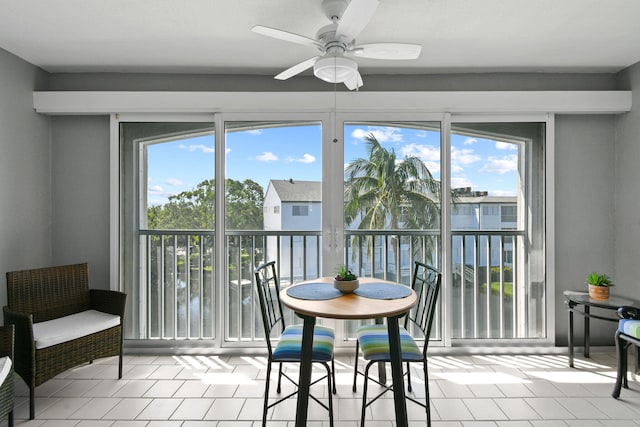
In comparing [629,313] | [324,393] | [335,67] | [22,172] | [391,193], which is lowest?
[324,393]

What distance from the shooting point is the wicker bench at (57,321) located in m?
2.36

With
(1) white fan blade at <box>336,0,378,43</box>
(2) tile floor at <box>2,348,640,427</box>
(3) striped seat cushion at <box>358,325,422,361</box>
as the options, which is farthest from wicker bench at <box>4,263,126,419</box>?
(1) white fan blade at <box>336,0,378,43</box>

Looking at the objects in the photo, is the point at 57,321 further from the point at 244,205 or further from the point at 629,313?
the point at 629,313

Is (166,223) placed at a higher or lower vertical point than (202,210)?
lower

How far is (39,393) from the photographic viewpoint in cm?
262

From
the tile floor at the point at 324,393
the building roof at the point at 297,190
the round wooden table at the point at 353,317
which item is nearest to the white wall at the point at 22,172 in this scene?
the tile floor at the point at 324,393

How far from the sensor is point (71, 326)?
8.59 ft

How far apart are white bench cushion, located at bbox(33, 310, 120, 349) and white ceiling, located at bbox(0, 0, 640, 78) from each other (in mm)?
2087

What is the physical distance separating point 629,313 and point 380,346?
188 centimetres

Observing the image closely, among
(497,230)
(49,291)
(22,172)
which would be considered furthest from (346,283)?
(22,172)

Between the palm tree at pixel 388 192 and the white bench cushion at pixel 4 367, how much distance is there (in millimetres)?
2484

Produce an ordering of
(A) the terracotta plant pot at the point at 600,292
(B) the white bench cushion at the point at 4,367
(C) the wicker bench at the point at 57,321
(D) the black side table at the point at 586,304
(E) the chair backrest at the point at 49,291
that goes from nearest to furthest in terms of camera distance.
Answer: (B) the white bench cushion at the point at 4,367 → (C) the wicker bench at the point at 57,321 → (E) the chair backrest at the point at 49,291 → (D) the black side table at the point at 586,304 → (A) the terracotta plant pot at the point at 600,292

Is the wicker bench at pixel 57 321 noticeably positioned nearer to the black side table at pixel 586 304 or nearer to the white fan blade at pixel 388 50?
the white fan blade at pixel 388 50

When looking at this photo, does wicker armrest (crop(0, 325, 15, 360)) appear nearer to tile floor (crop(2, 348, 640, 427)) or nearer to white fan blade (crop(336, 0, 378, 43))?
tile floor (crop(2, 348, 640, 427))
